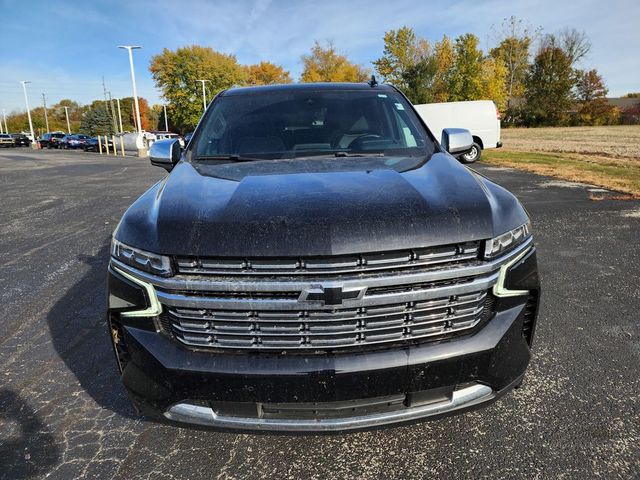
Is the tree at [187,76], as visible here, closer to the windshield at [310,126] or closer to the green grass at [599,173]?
the green grass at [599,173]

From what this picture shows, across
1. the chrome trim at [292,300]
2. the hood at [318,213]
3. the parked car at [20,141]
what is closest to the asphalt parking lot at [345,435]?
the chrome trim at [292,300]

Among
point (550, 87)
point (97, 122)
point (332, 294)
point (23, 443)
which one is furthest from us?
point (97, 122)

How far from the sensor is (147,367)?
1869 millimetres

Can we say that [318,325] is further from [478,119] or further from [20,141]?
[20,141]

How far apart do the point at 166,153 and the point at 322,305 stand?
2143mm

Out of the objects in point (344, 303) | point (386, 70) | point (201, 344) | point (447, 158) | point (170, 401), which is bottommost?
point (170, 401)

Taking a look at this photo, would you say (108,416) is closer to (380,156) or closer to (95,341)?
(95,341)

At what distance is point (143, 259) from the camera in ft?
6.20

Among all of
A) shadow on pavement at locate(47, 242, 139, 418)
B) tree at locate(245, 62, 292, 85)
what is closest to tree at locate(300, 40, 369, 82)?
tree at locate(245, 62, 292, 85)

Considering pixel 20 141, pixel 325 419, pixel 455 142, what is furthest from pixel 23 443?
pixel 20 141

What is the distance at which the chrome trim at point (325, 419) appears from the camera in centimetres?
180

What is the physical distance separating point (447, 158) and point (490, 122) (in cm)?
1860

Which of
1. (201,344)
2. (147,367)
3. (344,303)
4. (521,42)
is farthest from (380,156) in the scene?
(521,42)

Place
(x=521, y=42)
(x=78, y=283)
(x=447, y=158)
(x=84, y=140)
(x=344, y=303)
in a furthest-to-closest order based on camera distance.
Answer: (x=521, y=42)
(x=84, y=140)
(x=78, y=283)
(x=447, y=158)
(x=344, y=303)
